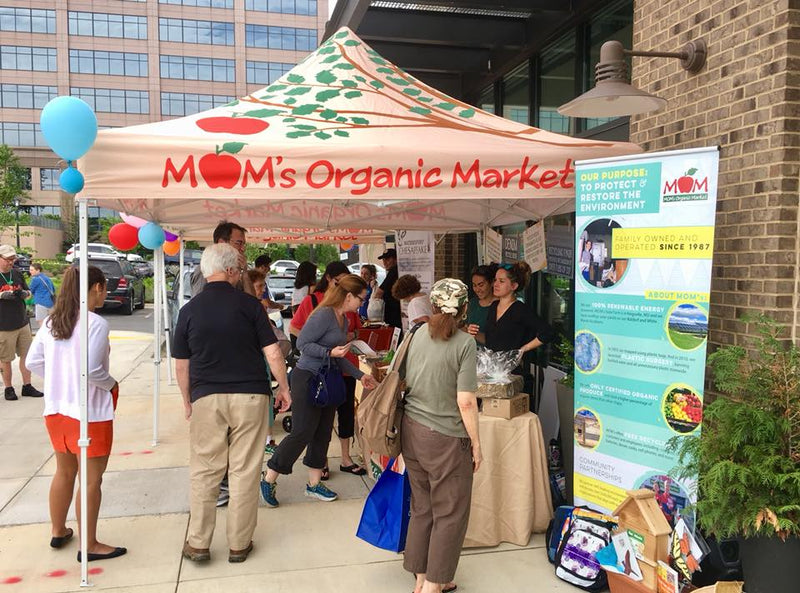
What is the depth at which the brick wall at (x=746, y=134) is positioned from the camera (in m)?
3.43

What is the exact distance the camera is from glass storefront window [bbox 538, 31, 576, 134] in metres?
6.88

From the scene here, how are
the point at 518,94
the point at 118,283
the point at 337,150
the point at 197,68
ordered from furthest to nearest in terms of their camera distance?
1. the point at 197,68
2. the point at 118,283
3. the point at 518,94
4. the point at 337,150

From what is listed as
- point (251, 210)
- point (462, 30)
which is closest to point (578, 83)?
point (462, 30)

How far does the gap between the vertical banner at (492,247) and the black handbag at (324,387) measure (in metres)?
3.20

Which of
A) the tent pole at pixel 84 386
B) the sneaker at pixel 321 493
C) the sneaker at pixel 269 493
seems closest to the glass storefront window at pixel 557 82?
the sneaker at pixel 321 493

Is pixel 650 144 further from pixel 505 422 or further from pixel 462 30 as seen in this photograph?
pixel 462 30

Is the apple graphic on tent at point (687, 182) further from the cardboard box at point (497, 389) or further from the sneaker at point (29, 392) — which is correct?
the sneaker at point (29, 392)

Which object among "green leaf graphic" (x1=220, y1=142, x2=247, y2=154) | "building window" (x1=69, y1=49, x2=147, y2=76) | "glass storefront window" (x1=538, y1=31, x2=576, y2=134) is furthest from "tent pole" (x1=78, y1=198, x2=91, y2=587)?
"building window" (x1=69, y1=49, x2=147, y2=76)

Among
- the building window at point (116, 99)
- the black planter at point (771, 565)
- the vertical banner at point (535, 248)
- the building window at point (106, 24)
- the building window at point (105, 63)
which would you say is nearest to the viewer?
the black planter at point (771, 565)

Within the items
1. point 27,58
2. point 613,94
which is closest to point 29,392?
point 613,94

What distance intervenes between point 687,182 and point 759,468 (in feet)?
5.08

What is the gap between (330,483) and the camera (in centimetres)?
534

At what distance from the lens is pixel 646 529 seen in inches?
130

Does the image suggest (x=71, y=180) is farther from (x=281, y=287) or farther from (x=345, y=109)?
(x=281, y=287)
